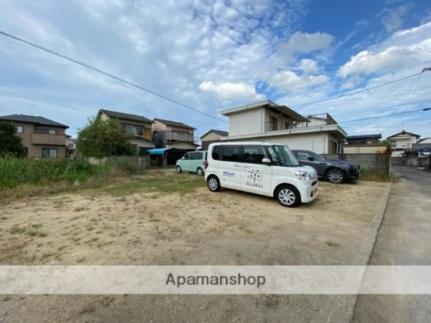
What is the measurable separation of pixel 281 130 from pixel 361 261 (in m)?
13.2

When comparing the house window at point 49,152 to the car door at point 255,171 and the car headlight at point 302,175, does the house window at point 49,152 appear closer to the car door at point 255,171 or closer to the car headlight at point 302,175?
the car door at point 255,171

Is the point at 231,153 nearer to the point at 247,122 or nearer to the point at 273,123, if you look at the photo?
the point at 247,122

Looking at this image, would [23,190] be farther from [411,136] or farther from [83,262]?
[411,136]

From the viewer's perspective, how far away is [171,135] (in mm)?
27578

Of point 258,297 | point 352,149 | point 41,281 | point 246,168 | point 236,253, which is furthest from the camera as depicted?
point 352,149

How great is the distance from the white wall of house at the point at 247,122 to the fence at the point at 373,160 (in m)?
5.92

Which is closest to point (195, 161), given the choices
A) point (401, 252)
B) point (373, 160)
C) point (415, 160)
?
point (373, 160)

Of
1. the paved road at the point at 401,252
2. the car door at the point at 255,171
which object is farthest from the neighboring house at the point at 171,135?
the paved road at the point at 401,252

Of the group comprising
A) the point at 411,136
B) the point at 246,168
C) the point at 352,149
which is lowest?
the point at 246,168

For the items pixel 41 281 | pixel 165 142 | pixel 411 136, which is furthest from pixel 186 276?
pixel 411 136

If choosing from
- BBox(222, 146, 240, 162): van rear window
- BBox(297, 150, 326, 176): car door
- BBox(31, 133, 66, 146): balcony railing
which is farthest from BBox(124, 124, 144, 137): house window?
BBox(222, 146, 240, 162): van rear window

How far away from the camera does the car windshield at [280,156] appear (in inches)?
218

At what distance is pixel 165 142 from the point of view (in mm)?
27797

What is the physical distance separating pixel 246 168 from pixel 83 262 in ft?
14.9
